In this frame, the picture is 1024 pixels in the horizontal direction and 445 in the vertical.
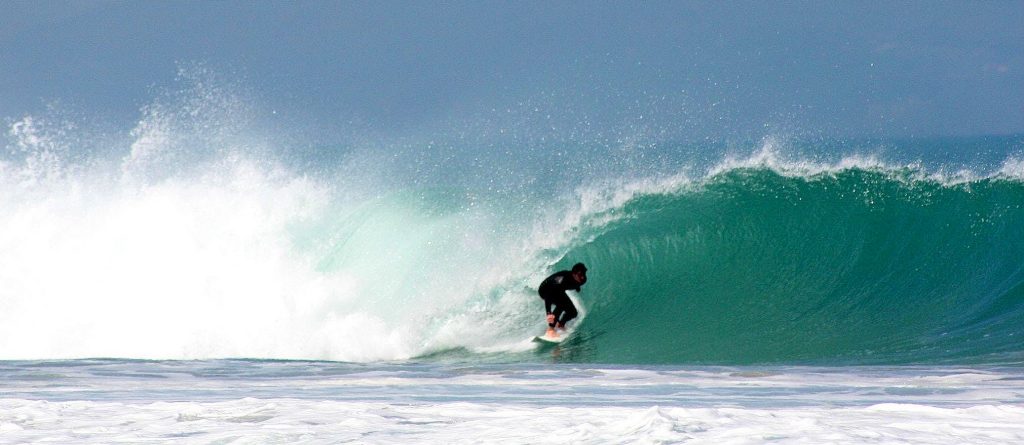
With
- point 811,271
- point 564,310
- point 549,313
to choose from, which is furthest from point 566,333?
point 811,271

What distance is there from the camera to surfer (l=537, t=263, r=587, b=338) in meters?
9.58

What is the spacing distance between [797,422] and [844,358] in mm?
4846

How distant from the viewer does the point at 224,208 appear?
1295 centimetres

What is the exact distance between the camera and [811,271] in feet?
37.0

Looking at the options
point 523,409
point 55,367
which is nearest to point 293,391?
point 523,409

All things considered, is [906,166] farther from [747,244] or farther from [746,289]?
[746,289]

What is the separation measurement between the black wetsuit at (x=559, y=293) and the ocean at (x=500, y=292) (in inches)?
12.2

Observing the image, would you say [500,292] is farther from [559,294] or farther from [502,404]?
[502,404]

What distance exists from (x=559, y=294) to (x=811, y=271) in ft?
10.6

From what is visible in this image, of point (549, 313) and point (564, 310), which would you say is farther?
point (564, 310)

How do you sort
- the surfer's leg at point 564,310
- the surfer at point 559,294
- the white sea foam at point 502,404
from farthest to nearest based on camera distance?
the surfer's leg at point 564,310 < the surfer at point 559,294 < the white sea foam at point 502,404

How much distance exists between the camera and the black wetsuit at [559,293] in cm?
962

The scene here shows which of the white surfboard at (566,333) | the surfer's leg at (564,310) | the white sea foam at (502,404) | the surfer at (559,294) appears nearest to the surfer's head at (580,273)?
the surfer at (559,294)

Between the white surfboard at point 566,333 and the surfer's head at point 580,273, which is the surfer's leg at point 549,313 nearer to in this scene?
the white surfboard at point 566,333
